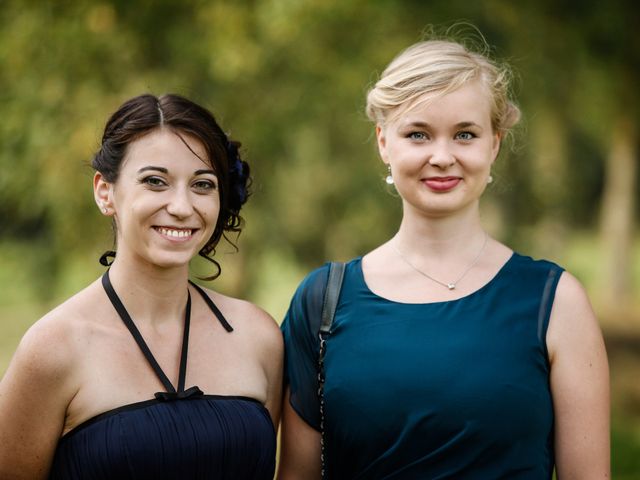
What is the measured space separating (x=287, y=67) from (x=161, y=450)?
640 centimetres

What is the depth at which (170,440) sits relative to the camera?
283cm

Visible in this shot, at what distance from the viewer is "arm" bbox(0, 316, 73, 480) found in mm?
2779

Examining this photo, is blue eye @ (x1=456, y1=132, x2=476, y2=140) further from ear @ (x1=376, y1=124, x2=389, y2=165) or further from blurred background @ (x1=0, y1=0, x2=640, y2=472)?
blurred background @ (x1=0, y1=0, x2=640, y2=472)

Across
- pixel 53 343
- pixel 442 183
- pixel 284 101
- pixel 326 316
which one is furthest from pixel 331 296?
pixel 284 101

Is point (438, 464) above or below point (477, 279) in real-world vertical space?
below

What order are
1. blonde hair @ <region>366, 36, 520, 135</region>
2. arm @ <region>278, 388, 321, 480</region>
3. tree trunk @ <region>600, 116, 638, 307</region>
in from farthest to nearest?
tree trunk @ <region>600, 116, 638, 307</region>, arm @ <region>278, 388, 321, 480</region>, blonde hair @ <region>366, 36, 520, 135</region>

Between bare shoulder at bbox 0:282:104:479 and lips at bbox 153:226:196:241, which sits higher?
lips at bbox 153:226:196:241

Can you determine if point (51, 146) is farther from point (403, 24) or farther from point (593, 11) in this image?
point (593, 11)

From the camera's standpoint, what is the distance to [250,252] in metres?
9.63

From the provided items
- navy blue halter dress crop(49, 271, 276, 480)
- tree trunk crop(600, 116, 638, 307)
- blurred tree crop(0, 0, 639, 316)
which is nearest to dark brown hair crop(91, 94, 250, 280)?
navy blue halter dress crop(49, 271, 276, 480)

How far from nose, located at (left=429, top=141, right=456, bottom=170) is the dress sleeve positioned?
0.57m

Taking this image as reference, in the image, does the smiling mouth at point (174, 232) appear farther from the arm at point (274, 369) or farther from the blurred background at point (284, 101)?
the blurred background at point (284, 101)

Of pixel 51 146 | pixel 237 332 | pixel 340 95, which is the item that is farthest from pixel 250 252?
pixel 237 332

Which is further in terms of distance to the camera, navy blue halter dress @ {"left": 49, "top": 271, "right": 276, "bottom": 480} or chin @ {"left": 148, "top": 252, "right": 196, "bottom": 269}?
chin @ {"left": 148, "top": 252, "right": 196, "bottom": 269}
